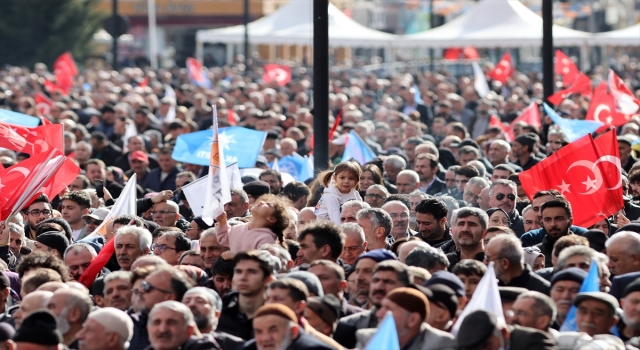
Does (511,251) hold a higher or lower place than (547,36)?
lower

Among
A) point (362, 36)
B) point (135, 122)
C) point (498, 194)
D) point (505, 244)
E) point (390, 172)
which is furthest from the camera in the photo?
point (362, 36)

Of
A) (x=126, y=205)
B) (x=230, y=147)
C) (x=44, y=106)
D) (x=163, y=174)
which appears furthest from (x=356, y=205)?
(x=44, y=106)

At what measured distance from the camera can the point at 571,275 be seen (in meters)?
7.62

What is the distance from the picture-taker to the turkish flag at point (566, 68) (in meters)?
25.2

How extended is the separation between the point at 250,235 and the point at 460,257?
150 centimetres

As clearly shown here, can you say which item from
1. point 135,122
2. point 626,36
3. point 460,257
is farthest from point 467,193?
point 626,36

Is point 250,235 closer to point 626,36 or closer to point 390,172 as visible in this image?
point 390,172

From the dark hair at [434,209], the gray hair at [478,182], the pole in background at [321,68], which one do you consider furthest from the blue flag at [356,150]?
the dark hair at [434,209]

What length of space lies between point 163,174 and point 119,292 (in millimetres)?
7696

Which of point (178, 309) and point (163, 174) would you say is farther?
point (163, 174)

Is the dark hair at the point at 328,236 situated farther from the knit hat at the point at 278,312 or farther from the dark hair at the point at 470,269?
the knit hat at the point at 278,312

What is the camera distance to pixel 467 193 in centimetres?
1242

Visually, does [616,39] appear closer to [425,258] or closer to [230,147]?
[230,147]

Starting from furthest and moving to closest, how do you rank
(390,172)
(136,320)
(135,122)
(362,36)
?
(362,36), (135,122), (390,172), (136,320)
